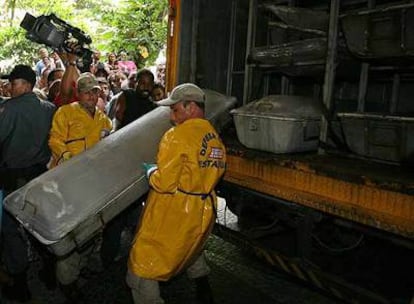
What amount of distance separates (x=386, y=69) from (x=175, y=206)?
2341 mm

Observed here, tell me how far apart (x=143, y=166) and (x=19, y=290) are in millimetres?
1476

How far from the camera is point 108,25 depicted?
13.4m

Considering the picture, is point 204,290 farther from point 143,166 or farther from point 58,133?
point 58,133

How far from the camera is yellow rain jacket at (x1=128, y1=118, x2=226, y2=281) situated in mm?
2582

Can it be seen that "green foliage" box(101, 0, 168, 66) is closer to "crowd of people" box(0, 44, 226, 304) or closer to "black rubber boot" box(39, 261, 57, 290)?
"crowd of people" box(0, 44, 226, 304)

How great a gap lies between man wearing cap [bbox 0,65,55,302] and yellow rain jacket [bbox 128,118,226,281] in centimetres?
116

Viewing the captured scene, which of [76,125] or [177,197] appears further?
[76,125]

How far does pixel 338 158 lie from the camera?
312 centimetres

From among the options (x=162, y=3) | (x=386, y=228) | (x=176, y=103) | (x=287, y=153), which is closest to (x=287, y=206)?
(x=287, y=153)

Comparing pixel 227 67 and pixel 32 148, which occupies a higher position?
pixel 227 67

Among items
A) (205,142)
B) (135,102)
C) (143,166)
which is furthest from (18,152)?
(205,142)

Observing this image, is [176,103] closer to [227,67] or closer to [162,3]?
[227,67]

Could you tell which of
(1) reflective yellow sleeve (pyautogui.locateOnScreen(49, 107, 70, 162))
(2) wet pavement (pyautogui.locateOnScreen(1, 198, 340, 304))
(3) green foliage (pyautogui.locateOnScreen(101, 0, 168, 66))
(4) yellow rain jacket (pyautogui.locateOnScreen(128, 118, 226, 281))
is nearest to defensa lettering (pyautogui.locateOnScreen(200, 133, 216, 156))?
(4) yellow rain jacket (pyautogui.locateOnScreen(128, 118, 226, 281))

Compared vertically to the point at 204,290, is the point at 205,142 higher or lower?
higher
